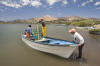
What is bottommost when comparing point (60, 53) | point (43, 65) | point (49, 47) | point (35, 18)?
point (43, 65)

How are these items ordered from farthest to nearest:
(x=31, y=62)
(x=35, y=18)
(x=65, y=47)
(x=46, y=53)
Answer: (x=35, y=18), (x=46, y=53), (x=31, y=62), (x=65, y=47)

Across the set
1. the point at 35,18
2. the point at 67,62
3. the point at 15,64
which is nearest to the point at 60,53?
the point at 67,62

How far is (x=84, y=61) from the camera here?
23.2ft

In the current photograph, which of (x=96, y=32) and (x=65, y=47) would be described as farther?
(x=96, y=32)

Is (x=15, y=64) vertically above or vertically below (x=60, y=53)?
below

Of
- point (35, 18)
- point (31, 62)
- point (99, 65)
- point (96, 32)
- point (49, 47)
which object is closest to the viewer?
point (99, 65)

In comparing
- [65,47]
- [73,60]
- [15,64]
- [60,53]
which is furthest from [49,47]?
[15,64]

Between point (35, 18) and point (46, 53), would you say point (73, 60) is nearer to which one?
point (46, 53)

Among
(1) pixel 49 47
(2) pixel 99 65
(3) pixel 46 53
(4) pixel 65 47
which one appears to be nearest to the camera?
(2) pixel 99 65

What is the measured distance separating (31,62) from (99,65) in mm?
5644

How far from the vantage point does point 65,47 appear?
681 centimetres

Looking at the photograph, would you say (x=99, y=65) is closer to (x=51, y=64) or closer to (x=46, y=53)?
(x=51, y=64)

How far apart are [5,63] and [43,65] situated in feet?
11.3

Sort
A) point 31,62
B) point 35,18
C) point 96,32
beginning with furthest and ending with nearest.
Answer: point 96,32 → point 35,18 → point 31,62
